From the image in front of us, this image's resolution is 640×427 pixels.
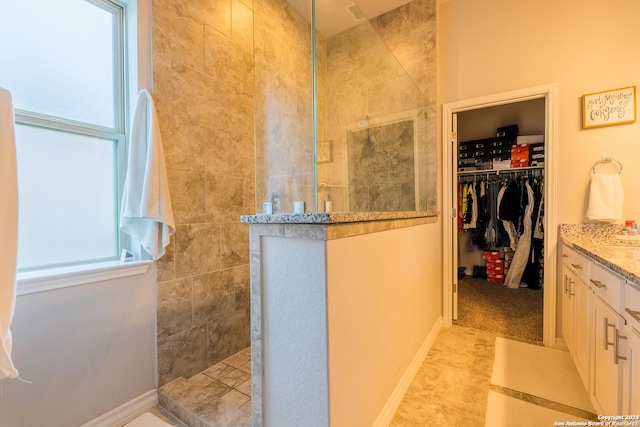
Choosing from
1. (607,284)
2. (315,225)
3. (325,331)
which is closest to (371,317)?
(325,331)

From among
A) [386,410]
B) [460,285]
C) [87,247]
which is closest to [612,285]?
[386,410]

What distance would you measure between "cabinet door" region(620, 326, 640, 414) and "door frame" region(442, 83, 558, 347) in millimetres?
1328

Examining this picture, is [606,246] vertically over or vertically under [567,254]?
over

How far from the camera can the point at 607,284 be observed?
1.24m

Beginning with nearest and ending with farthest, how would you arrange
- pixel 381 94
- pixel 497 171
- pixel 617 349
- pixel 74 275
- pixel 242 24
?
pixel 617 349
pixel 74 275
pixel 242 24
pixel 381 94
pixel 497 171

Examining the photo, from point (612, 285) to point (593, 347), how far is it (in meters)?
0.48

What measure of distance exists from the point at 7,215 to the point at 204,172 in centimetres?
103

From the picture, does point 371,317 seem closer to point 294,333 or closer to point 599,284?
point 294,333

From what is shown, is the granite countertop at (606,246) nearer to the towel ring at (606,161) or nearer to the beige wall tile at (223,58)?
the towel ring at (606,161)

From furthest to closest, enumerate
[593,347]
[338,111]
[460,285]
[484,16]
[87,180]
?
[460,285], [484,16], [338,111], [87,180], [593,347]

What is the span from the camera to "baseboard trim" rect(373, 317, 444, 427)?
1.41m

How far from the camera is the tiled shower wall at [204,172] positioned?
1.76m

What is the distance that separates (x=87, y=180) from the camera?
1553mm

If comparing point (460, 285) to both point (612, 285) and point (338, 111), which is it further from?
point (338, 111)
